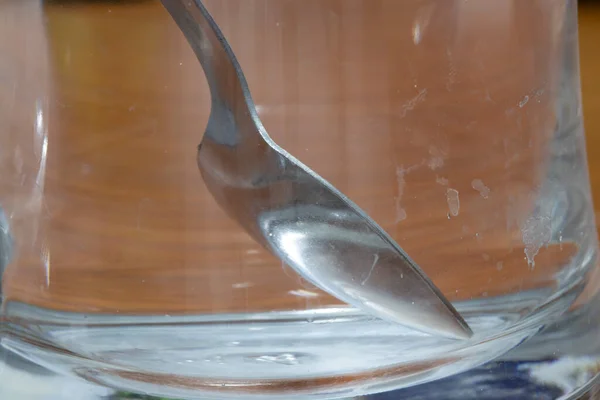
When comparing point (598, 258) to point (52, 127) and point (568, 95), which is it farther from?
point (52, 127)

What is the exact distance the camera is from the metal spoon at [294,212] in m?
0.19

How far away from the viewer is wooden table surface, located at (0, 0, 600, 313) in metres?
0.20

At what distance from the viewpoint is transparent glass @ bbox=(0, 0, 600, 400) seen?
0.67 ft

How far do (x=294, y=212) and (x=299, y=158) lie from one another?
2 cm

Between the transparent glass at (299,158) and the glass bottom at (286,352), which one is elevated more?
the transparent glass at (299,158)

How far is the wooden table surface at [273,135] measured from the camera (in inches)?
8.0

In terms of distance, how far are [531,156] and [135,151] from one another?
11cm

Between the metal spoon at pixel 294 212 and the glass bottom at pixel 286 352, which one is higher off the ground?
the metal spoon at pixel 294 212

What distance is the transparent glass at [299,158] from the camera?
20cm

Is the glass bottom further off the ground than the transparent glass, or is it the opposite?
the transparent glass

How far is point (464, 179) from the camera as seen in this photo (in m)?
0.22

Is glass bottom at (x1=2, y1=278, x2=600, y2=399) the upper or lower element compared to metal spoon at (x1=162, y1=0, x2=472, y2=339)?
lower

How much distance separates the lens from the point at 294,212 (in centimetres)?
20

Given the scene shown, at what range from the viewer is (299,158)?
0.21 m
